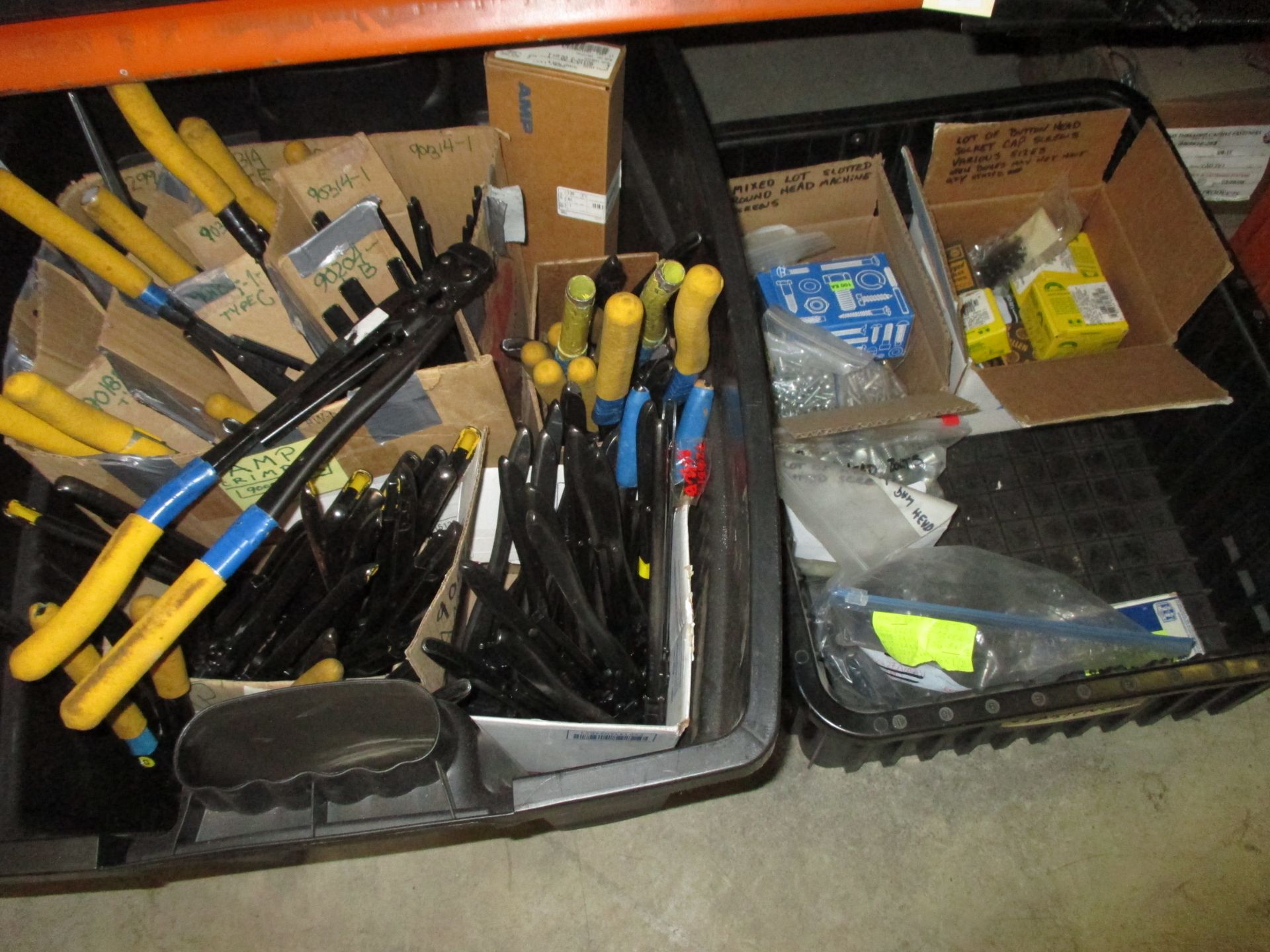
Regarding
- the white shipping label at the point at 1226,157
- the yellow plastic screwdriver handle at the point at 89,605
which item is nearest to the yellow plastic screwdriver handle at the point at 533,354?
the yellow plastic screwdriver handle at the point at 89,605

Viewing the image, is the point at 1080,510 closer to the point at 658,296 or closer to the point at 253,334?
the point at 658,296

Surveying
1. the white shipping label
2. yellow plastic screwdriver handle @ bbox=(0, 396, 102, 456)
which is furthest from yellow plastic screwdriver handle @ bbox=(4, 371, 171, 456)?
the white shipping label

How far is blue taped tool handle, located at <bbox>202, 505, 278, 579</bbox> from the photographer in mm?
587

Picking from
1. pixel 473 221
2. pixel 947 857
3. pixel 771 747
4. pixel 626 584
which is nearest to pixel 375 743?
pixel 626 584

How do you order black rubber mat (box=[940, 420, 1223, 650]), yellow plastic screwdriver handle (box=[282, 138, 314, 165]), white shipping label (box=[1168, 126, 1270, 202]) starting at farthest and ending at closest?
white shipping label (box=[1168, 126, 1270, 202]), black rubber mat (box=[940, 420, 1223, 650]), yellow plastic screwdriver handle (box=[282, 138, 314, 165])

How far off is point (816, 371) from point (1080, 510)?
424mm

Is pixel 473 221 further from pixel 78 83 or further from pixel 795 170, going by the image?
pixel 795 170

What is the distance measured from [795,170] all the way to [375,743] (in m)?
0.84

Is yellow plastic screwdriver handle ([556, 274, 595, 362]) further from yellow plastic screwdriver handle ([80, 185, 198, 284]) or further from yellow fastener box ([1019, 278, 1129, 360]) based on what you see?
yellow fastener box ([1019, 278, 1129, 360])

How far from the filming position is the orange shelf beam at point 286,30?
622 mm

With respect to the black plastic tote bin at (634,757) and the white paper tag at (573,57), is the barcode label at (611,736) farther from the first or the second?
the white paper tag at (573,57)

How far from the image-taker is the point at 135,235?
0.78 meters

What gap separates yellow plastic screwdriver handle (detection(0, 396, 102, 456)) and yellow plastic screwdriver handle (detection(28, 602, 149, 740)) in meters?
0.14

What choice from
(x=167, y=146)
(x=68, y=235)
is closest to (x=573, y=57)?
(x=167, y=146)
